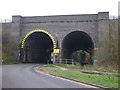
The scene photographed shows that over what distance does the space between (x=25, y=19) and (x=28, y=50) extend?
6470 mm

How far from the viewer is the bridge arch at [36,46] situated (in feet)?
113

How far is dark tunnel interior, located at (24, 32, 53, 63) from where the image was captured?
37281 mm

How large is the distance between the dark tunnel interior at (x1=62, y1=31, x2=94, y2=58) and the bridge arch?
3026 mm

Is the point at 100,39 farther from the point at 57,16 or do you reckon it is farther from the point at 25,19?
the point at 25,19

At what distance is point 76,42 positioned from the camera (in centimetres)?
4269

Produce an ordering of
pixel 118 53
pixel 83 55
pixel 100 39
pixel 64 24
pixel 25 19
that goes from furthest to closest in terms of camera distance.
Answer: pixel 83 55 < pixel 25 19 < pixel 64 24 < pixel 100 39 < pixel 118 53

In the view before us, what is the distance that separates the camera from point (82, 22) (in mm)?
32938

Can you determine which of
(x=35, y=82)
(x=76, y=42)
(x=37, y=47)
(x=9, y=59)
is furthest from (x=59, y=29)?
(x=35, y=82)

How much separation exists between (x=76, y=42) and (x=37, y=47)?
30.1 feet

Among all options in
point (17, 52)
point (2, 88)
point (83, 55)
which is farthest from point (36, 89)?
point (83, 55)

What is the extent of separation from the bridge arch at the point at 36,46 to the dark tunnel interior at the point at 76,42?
9.93ft

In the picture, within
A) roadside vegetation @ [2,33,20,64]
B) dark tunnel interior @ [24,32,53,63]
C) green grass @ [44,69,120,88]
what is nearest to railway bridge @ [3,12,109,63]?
dark tunnel interior @ [24,32,53,63]

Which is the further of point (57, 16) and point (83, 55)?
point (83, 55)

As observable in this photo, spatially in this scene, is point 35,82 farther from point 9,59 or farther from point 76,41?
point 76,41
